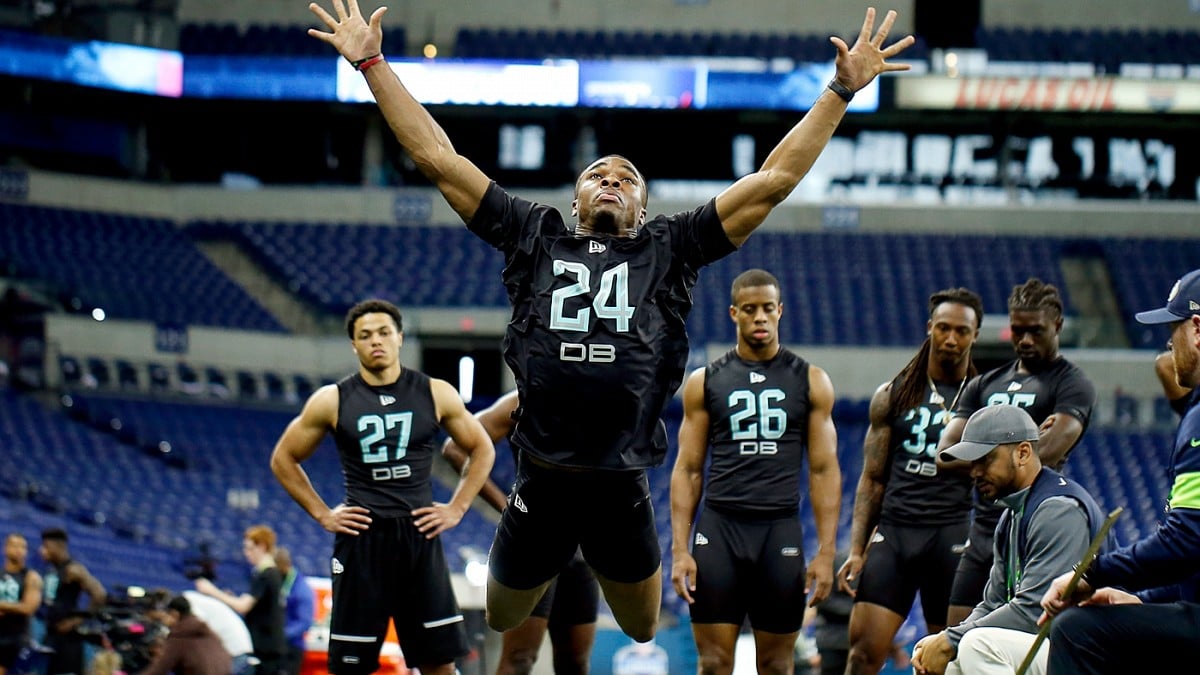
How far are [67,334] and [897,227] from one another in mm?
14849

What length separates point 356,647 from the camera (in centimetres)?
755

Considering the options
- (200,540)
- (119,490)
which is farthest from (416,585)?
(119,490)

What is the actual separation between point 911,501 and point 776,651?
1.06m

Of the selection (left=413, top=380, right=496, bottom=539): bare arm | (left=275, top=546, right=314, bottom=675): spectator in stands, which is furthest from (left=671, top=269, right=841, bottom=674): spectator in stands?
(left=275, top=546, right=314, bottom=675): spectator in stands

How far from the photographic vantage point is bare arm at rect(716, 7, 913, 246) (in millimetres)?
5504

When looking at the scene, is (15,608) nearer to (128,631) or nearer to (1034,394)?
(128,631)

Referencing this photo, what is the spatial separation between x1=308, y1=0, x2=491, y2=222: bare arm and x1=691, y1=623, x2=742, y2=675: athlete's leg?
2752 millimetres

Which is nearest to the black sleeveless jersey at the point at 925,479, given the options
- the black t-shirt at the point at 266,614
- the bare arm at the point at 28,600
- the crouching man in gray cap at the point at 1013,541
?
the crouching man in gray cap at the point at 1013,541

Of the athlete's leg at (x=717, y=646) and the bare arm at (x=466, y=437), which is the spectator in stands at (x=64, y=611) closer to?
the bare arm at (x=466, y=437)

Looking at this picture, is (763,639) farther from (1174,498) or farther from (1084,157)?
(1084,157)

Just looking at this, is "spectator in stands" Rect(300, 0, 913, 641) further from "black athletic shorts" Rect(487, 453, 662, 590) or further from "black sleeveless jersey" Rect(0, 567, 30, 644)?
"black sleeveless jersey" Rect(0, 567, 30, 644)

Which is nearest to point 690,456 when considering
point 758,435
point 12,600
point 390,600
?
point 758,435

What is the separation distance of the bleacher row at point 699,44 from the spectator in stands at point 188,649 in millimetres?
19808

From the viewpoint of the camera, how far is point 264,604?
10.4m
